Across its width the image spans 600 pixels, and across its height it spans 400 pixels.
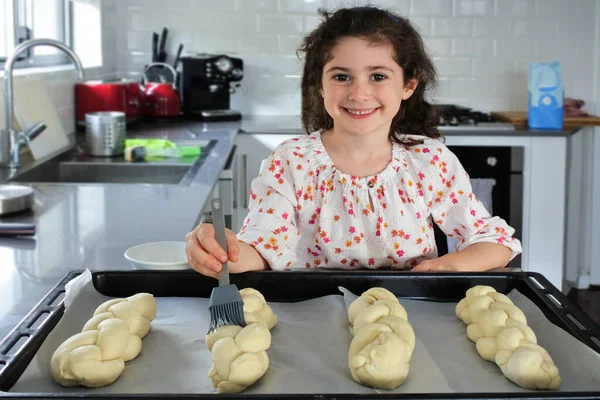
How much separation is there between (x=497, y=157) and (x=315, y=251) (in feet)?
6.76

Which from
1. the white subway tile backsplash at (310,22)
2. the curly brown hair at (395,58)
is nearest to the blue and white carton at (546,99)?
the white subway tile backsplash at (310,22)

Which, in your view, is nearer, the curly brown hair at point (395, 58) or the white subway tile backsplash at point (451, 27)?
the curly brown hair at point (395, 58)

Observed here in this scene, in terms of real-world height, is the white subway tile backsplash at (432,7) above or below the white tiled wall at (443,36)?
above

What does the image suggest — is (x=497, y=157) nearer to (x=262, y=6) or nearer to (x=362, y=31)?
(x=262, y=6)

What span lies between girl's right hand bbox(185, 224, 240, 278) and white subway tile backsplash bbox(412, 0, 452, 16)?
3021 millimetres

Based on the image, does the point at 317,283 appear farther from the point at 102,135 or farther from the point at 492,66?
the point at 492,66

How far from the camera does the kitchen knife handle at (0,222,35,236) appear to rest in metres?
1.58

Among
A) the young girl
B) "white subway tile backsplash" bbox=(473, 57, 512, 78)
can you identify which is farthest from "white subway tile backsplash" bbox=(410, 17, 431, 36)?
the young girl

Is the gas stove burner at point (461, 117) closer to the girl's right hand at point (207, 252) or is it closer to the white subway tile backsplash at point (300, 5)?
the white subway tile backsplash at point (300, 5)

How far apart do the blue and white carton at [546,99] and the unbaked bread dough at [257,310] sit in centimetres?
274

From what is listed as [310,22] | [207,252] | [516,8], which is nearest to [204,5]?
[310,22]

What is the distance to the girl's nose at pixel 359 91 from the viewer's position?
148 cm

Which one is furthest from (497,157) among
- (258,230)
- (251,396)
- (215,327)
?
(251,396)

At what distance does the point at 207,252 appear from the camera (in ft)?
3.70
